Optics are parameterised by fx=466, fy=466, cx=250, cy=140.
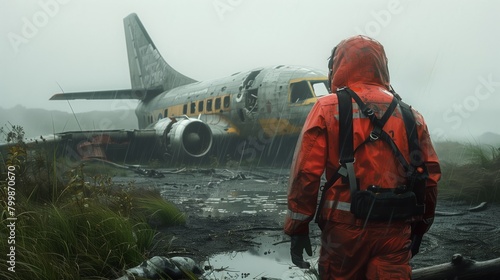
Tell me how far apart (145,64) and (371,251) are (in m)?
23.9

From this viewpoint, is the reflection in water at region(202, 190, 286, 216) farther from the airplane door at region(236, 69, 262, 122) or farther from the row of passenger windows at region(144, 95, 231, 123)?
the row of passenger windows at region(144, 95, 231, 123)

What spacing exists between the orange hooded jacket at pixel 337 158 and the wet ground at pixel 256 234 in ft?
4.72

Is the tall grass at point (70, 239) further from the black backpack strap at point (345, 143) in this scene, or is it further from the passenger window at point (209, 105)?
the passenger window at point (209, 105)

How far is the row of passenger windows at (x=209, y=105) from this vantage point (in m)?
14.9

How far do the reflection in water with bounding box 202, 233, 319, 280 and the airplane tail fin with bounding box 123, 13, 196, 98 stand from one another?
17656 mm

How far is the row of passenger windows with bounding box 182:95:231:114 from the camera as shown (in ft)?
48.9

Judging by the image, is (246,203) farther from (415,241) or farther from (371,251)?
(371,251)

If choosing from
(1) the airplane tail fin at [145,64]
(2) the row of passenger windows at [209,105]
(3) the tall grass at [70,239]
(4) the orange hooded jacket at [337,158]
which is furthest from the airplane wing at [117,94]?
(4) the orange hooded jacket at [337,158]

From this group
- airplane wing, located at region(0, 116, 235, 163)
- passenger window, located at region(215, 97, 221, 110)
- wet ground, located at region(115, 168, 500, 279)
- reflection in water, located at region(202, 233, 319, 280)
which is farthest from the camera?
passenger window, located at region(215, 97, 221, 110)

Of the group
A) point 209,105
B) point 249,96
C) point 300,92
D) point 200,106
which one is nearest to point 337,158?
point 300,92

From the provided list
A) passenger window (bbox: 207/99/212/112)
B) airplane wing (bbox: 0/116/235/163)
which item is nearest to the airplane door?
airplane wing (bbox: 0/116/235/163)

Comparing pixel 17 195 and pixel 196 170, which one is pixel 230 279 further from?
pixel 196 170

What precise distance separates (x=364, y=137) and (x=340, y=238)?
547 millimetres

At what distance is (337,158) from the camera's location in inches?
98.0
